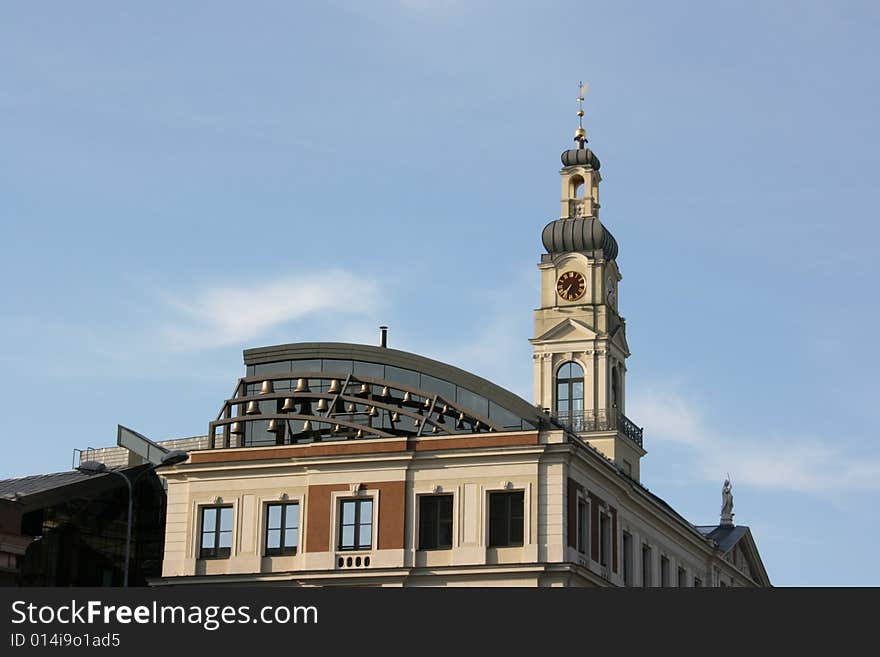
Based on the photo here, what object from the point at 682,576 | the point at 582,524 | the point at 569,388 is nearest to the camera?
the point at 582,524

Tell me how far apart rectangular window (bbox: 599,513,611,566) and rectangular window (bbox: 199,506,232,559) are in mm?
14962

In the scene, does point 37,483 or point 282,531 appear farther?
point 37,483

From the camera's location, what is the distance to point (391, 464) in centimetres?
6519

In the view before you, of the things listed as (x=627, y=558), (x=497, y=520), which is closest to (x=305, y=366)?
(x=497, y=520)

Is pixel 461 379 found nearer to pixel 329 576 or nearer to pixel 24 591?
pixel 329 576

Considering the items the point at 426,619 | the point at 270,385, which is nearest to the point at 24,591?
the point at 426,619

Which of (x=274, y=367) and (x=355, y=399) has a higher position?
(x=274, y=367)

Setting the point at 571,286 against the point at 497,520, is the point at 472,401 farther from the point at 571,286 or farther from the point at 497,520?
the point at 571,286

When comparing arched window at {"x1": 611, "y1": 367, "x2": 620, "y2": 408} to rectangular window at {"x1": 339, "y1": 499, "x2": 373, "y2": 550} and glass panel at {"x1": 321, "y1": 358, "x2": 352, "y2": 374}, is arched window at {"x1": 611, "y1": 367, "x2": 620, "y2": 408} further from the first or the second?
rectangular window at {"x1": 339, "y1": 499, "x2": 373, "y2": 550}

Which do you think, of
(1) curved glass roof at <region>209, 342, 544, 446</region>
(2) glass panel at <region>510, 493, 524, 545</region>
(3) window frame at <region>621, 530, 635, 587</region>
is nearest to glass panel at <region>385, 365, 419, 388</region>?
(1) curved glass roof at <region>209, 342, 544, 446</region>

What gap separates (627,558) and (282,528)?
15.6 meters

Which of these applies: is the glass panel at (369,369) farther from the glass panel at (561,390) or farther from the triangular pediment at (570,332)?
the triangular pediment at (570,332)

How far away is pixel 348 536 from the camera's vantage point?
213 feet

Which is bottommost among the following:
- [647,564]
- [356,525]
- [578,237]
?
[356,525]
